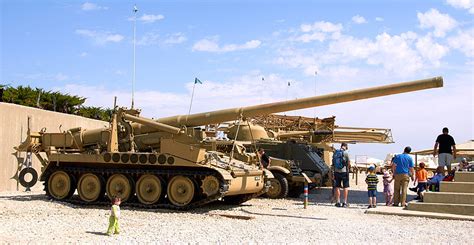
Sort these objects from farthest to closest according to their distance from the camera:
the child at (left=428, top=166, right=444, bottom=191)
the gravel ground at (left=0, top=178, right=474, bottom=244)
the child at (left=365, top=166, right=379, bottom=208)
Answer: the child at (left=428, top=166, right=444, bottom=191) → the child at (left=365, top=166, right=379, bottom=208) → the gravel ground at (left=0, top=178, right=474, bottom=244)

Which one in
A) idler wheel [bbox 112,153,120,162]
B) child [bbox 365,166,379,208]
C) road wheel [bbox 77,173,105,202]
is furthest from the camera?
road wheel [bbox 77,173,105,202]

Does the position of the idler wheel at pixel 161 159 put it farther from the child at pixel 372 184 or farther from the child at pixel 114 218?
the child at pixel 372 184

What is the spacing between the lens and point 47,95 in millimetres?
27000

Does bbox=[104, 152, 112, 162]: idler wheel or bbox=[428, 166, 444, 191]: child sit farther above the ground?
bbox=[104, 152, 112, 162]: idler wheel

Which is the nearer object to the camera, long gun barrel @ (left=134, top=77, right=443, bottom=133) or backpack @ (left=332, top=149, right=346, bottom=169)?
long gun barrel @ (left=134, top=77, right=443, bottom=133)

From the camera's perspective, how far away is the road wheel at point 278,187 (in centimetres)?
1664

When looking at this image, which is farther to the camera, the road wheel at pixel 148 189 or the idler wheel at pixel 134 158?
the road wheel at pixel 148 189

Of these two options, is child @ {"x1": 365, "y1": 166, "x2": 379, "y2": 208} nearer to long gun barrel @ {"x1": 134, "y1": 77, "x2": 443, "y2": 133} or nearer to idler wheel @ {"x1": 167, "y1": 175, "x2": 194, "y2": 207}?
long gun barrel @ {"x1": 134, "y1": 77, "x2": 443, "y2": 133}

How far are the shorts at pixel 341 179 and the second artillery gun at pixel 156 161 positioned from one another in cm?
178

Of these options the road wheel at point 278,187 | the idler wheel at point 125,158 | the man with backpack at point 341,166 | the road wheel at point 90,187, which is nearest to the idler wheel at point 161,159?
the idler wheel at point 125,158

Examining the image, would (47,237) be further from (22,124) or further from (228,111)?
(22,124)

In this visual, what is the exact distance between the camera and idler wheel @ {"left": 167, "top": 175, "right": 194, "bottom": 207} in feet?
42.1

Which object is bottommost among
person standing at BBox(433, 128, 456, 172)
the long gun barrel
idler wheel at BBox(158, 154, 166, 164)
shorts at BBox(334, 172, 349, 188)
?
shorts at BBox(334, 172, 349, 188)

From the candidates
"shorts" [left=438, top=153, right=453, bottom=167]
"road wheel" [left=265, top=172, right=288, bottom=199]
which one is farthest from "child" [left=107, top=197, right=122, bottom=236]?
"shorts" [left=438, top=153, right=453, bottom=167]
